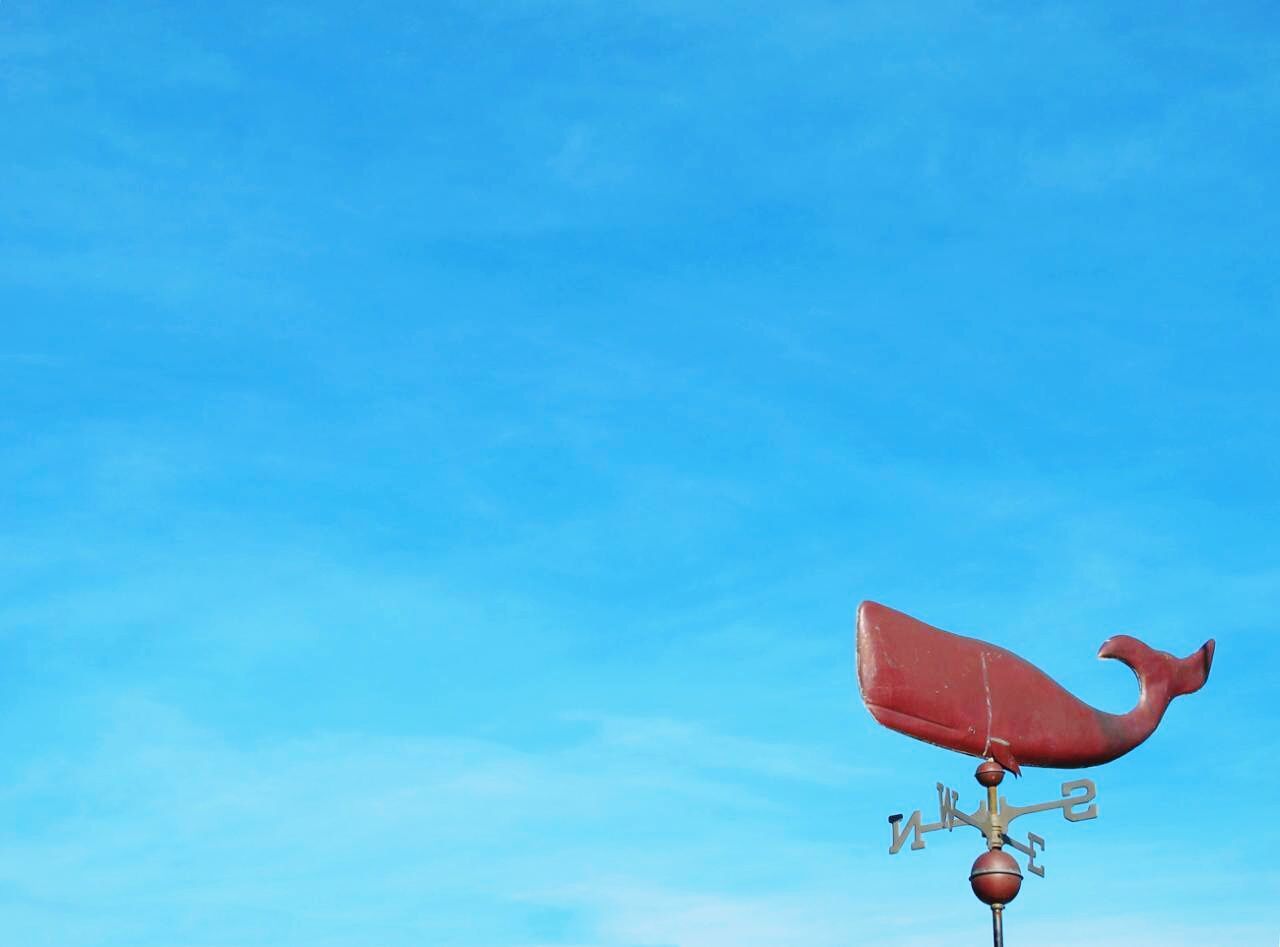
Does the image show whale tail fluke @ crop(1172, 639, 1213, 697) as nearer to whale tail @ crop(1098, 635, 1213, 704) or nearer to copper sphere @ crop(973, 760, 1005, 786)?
whale tail @ crop(1098, 635, 1213, 704)

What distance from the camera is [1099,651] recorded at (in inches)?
327

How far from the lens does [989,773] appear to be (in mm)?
7773

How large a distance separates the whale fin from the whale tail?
0.76 meters

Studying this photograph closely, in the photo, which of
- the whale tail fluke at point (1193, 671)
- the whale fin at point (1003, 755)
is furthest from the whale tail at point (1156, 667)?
the whale fin at point (1003, 755)

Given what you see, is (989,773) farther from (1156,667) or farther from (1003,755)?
(1156,667)

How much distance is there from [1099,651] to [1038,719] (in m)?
0.57

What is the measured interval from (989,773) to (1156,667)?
1061 millimetres

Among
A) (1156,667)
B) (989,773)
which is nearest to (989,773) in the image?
(989,773)

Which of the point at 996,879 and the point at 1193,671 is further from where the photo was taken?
the point at 1193,671

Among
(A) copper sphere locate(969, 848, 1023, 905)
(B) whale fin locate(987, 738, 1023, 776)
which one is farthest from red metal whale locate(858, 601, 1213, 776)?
(A) copper sphere locate(969, 848, 1023, 905)

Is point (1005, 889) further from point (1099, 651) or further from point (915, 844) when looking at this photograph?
point (1099, 651)

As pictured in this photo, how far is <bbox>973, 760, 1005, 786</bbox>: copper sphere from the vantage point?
25.5 feet

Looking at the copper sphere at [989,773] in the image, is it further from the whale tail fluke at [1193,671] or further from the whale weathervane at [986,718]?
the whale tail fluke at [1193,671]

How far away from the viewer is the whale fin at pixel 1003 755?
7801 mm
